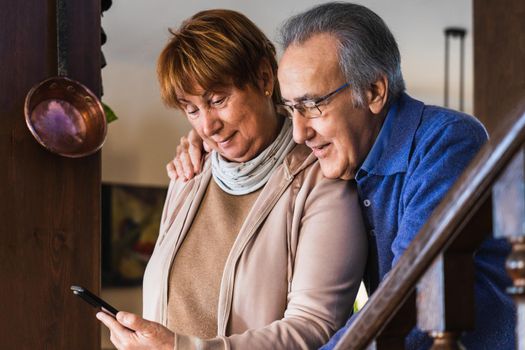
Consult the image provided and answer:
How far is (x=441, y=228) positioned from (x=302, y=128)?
78cm

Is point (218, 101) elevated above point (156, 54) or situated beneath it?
situated beneath

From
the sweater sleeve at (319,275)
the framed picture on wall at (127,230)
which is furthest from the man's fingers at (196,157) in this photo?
the framed picture on wall at (127,230)

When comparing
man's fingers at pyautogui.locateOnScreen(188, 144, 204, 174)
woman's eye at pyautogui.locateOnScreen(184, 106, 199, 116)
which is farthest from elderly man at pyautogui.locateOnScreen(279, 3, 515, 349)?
man's fingers at pyautogui.locateOnScreen(188, 144, 204, 174)

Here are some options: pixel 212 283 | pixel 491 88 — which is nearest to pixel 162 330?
pixel 212 283

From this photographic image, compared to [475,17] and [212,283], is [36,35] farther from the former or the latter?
[475,17]

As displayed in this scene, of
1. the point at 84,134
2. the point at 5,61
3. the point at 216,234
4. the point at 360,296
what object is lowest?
the point at 360,296

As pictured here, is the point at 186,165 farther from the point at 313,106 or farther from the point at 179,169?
the point at 313,106

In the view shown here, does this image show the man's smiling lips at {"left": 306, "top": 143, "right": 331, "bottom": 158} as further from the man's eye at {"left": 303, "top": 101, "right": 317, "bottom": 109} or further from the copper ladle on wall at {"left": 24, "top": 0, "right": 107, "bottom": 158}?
the copper ladle on wall at {"left": 24, "top": 0, "right": 107, "bottom": 158}

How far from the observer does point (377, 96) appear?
177 centimetres

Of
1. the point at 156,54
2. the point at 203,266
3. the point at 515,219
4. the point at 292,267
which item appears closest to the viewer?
the point at 515,219

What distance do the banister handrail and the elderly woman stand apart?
511 mm

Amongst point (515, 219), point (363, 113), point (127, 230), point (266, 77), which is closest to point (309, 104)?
point (363, 113)

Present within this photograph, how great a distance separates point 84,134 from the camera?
6.94 feet

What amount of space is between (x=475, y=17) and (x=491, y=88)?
31 cm
